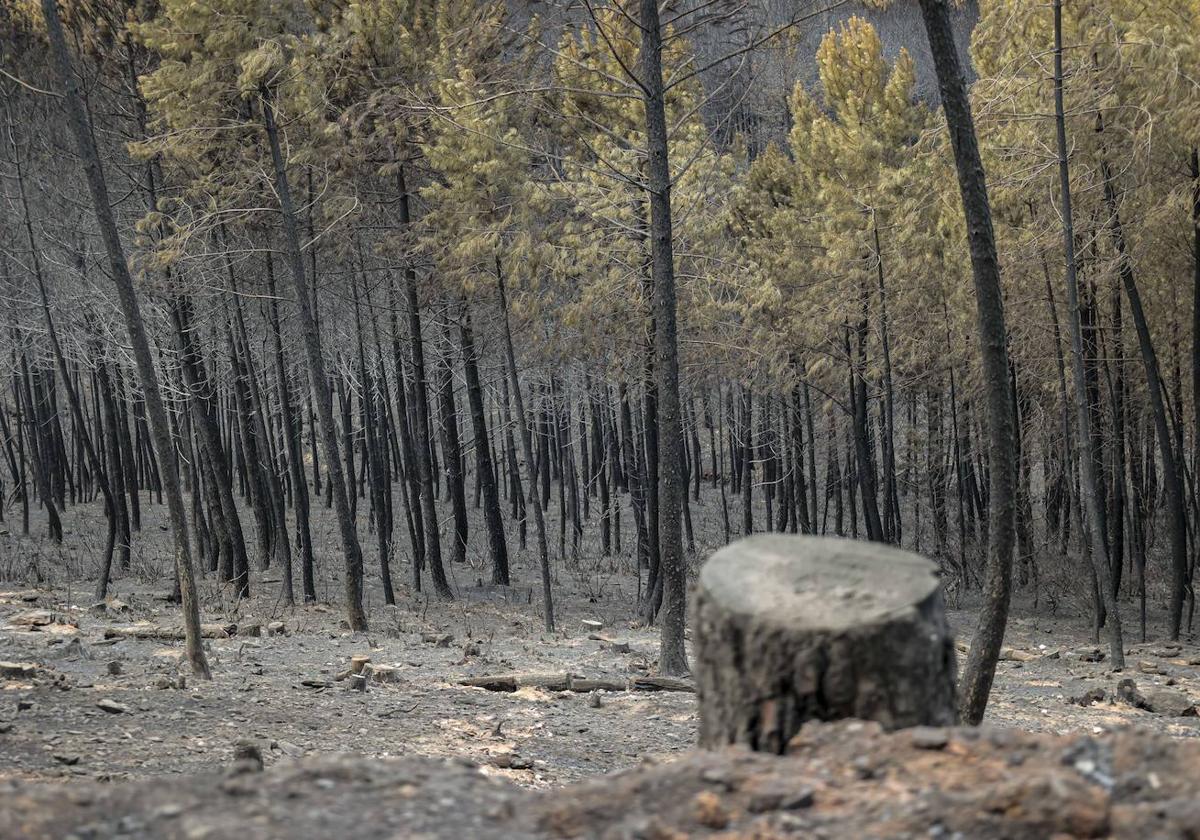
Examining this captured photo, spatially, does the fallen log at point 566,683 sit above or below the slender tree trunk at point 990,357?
below

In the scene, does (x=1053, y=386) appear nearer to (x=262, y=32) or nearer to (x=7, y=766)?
(x=262, y=32)

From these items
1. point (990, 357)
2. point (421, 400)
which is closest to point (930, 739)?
point (990, 357)

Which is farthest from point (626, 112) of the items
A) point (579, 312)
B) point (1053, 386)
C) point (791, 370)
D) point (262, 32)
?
point (1053, 386)

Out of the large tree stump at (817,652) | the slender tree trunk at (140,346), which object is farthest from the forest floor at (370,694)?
the slender tree trunk at (140,346)

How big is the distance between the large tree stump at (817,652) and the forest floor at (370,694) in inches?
14.9

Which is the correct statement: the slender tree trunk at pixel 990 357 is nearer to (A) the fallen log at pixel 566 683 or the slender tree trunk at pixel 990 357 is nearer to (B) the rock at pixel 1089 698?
(A) the fallen log at pixel 566 683

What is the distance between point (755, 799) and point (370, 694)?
21.1ft

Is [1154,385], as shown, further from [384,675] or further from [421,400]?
[421,400]

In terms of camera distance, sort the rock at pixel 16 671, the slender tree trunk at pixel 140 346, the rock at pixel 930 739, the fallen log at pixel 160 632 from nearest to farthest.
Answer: the rock at pixel 930 739
the rock at pixel 16 671
the slender tree trunk at pixel 140 346
the fallen log at pixel 160 632

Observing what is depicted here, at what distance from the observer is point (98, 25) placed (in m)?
15.5

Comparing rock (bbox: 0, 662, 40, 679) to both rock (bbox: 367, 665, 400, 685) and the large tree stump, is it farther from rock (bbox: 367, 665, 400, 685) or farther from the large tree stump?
the large tree stump

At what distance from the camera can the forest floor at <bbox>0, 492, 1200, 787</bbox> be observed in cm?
651

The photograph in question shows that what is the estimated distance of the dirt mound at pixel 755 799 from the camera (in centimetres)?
252

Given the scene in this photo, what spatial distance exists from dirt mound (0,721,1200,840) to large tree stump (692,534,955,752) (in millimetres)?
106
